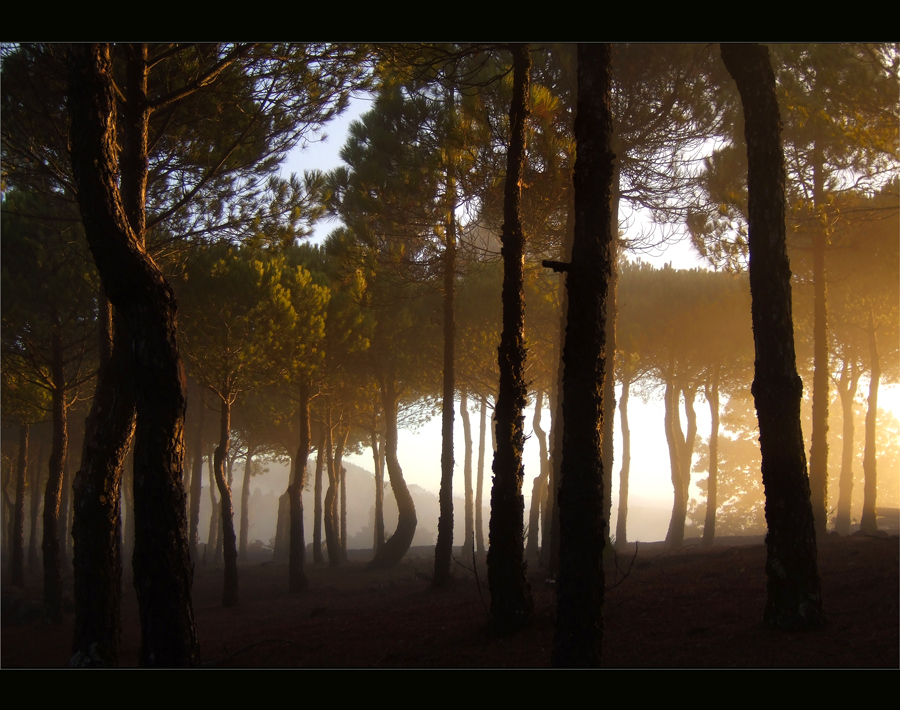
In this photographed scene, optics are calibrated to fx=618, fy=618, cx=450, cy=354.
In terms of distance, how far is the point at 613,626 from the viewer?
694 centimetres

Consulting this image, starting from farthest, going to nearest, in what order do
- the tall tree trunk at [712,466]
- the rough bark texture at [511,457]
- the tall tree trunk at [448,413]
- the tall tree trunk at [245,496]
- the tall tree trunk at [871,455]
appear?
the tall tree trunk at [245,496] < the tall tree trunk at [712,466] < the tall tree trunk at [871,455] < the tall tree trunk at [448,413] < the rough bark texture at [511,457]

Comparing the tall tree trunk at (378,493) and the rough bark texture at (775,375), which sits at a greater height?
the rough bark texture at (775,375)

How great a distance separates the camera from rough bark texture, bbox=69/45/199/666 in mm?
5137

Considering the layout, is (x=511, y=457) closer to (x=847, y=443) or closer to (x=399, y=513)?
(x=399, y=513)

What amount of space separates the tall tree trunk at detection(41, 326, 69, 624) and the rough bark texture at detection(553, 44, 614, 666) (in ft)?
39.9

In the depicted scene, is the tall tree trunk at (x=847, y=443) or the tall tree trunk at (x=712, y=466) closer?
the tall tree trunk at (x=712, y=466)

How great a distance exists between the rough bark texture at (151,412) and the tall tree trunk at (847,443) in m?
23.8

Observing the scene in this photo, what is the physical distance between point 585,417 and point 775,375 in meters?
2.36

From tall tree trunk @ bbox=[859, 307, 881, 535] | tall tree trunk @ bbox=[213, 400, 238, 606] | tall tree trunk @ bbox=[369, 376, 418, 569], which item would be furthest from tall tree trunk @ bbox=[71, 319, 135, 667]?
tall tree trunk @ bbox=[859, 307, 881, 535]

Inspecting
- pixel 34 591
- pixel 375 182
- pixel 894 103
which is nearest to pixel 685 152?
pixel 894 103

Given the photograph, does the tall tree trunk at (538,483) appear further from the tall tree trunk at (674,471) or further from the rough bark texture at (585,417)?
the rough bark texture at (585,417)

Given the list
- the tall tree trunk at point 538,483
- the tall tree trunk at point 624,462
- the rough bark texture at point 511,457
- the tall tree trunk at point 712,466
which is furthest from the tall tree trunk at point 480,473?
the rough bark texture at point 511,457

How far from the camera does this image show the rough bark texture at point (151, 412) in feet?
16.9

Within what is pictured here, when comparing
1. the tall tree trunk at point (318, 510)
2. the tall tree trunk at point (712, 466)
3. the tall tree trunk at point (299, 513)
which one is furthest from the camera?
the tall tree trunk at point (318, 510)
